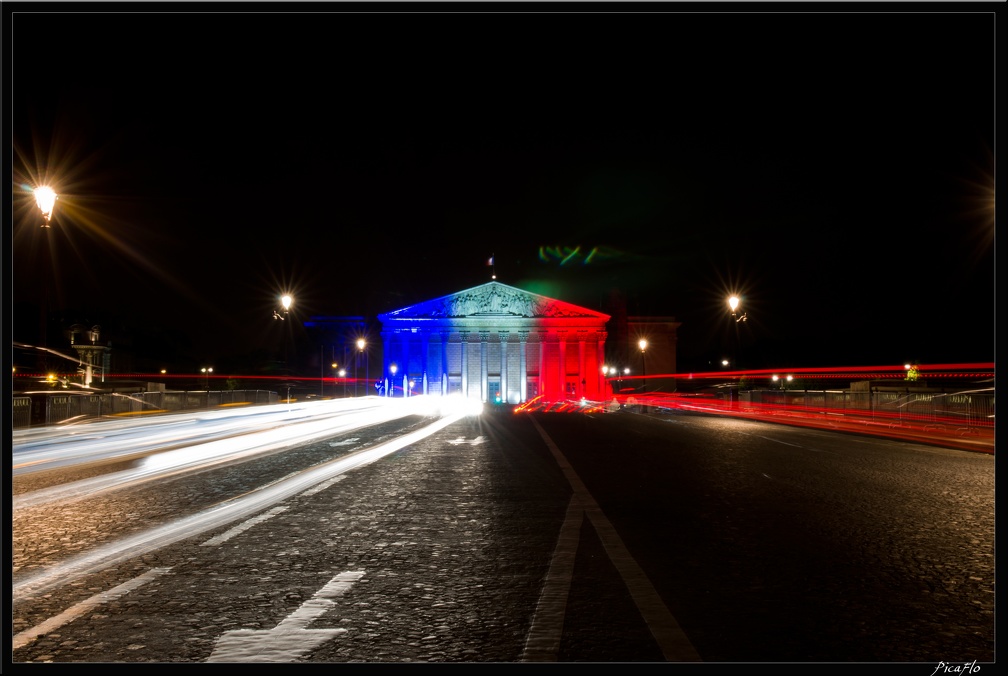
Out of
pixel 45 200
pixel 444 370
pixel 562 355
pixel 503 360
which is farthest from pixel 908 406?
pixel 444 370

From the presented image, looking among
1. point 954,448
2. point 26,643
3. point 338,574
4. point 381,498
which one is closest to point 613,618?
point 338,574

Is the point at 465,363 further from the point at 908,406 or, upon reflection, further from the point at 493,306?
the point at 908,406

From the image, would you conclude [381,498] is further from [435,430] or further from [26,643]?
[435,430]

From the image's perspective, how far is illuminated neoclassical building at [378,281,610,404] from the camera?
88875 millimetres

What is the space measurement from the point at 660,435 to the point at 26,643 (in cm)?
1702

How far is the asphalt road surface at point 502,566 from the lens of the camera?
3.83 m

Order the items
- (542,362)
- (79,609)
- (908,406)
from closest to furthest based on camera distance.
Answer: (79,609) < (908,406) < (542,362)

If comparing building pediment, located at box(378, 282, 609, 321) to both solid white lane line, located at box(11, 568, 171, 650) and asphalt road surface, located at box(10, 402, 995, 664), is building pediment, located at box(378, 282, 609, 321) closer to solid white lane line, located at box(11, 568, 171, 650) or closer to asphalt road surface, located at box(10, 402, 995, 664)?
asphalt road surface, located at box(10, 402, 995, 664)

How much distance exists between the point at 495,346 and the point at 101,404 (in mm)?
68824

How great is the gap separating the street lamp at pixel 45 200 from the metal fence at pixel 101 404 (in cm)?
605

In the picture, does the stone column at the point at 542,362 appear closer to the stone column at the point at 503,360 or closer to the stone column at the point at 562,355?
the stone column at the point at 562,355

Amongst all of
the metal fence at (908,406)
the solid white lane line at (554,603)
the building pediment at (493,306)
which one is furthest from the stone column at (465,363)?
the solid white lane line at (554,603)

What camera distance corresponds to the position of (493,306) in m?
89.5
